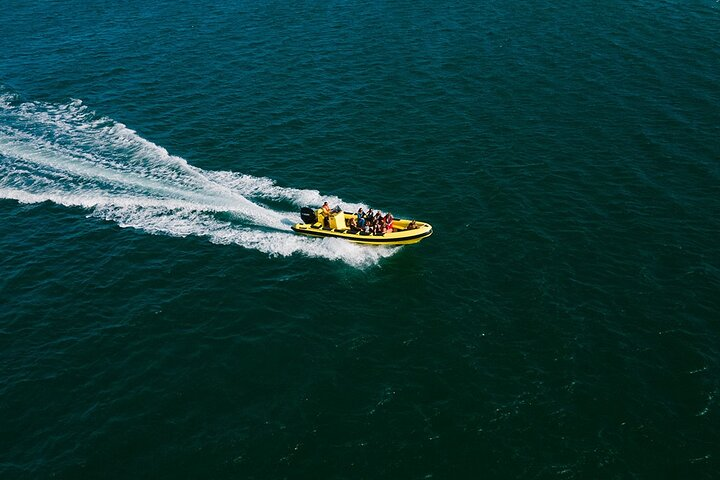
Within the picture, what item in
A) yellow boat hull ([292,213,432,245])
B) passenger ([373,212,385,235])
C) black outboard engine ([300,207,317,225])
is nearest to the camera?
yellow boat hull ([292,213,432,245])

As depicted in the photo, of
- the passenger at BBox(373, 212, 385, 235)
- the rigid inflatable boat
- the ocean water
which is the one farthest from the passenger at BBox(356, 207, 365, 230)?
the ocean water

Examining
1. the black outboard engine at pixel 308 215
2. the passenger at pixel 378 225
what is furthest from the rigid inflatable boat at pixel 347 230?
the passenger at pixel 378 225

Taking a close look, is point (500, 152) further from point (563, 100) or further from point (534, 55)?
point (534, 55)

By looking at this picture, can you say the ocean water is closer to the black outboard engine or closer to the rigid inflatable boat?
the rigid inflatable boat

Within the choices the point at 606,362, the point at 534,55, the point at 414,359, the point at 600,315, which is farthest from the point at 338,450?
the point at 534,55

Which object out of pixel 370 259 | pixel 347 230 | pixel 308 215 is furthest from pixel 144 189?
pixel 370 259

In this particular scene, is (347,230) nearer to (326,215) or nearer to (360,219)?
(360,219)
